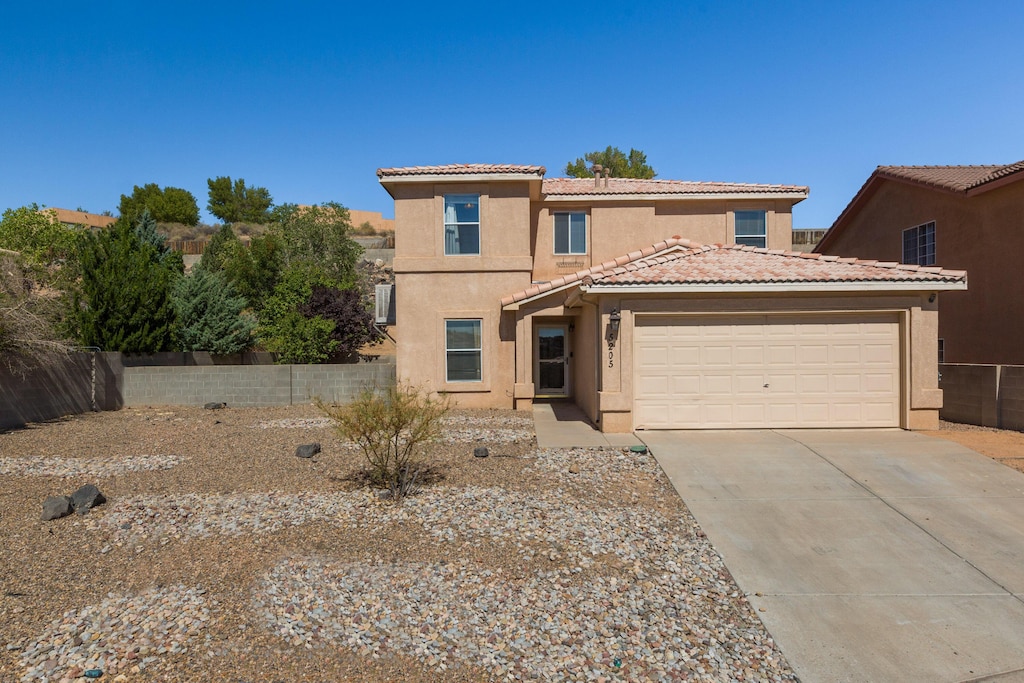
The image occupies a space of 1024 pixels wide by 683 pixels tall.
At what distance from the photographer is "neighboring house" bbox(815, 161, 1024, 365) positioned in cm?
1467

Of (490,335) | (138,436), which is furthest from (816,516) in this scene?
(138,436)

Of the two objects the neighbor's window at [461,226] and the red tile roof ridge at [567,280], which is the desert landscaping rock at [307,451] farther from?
the neighbor's window at [461,226]

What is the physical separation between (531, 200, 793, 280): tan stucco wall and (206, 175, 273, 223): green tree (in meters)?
56.0

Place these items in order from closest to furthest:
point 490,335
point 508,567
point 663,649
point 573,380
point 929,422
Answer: point 663,649, point 508,567, point 929,422, point 490,335, point 573,380

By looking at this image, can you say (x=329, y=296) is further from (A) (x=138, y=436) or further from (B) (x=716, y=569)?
(B) (x=716, y=569)

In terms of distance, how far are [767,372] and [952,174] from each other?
10961 millimetres

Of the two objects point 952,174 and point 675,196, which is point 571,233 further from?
point 952,174

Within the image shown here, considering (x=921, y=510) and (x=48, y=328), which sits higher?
(x=48, y=328)

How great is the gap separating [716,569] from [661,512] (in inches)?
55.6

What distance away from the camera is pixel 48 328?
1438 centimetres

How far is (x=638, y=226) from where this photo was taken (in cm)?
1834

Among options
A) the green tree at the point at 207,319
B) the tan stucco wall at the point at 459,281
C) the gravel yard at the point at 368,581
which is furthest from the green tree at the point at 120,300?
the gravel yard at the point at 368,581

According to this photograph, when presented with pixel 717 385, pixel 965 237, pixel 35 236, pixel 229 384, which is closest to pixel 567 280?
pixel 717 385

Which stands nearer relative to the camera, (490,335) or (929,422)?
(929,422)
